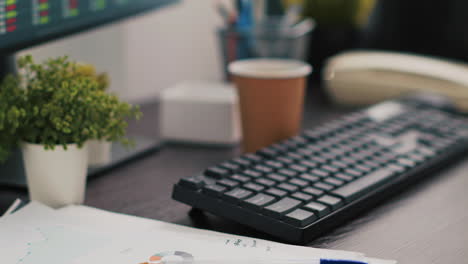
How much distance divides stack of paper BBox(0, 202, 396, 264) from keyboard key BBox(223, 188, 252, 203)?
1.4 inches

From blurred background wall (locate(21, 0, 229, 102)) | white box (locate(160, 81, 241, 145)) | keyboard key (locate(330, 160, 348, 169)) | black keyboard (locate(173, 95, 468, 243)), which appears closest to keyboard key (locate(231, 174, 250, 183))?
black keyboard (locate(173, 95, 468, 243))

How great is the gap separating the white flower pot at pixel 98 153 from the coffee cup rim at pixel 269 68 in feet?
0.59

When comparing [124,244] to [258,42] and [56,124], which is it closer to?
[56,124]

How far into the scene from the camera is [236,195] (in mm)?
542

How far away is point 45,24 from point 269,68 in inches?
11.5

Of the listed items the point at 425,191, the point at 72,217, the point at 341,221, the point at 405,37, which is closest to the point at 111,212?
the point at 72,217

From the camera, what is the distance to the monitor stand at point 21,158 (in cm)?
63

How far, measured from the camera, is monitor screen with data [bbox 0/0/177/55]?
2.01 feet

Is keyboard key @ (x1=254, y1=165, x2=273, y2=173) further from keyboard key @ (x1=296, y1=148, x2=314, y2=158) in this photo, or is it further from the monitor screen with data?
the monitor screen with data

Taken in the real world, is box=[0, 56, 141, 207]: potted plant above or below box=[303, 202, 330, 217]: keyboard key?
above

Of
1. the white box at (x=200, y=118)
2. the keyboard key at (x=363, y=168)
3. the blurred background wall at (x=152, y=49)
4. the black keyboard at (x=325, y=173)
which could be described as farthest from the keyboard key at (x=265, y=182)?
the blurred background wall at (x=152, y=49)

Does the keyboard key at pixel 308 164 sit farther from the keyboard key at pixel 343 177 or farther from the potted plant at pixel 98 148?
the potted plant at pixel 98 148

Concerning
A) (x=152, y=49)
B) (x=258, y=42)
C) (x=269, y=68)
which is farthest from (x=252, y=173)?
(x=152, y=49)

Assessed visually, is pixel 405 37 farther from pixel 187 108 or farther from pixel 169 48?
pixel 187 108
